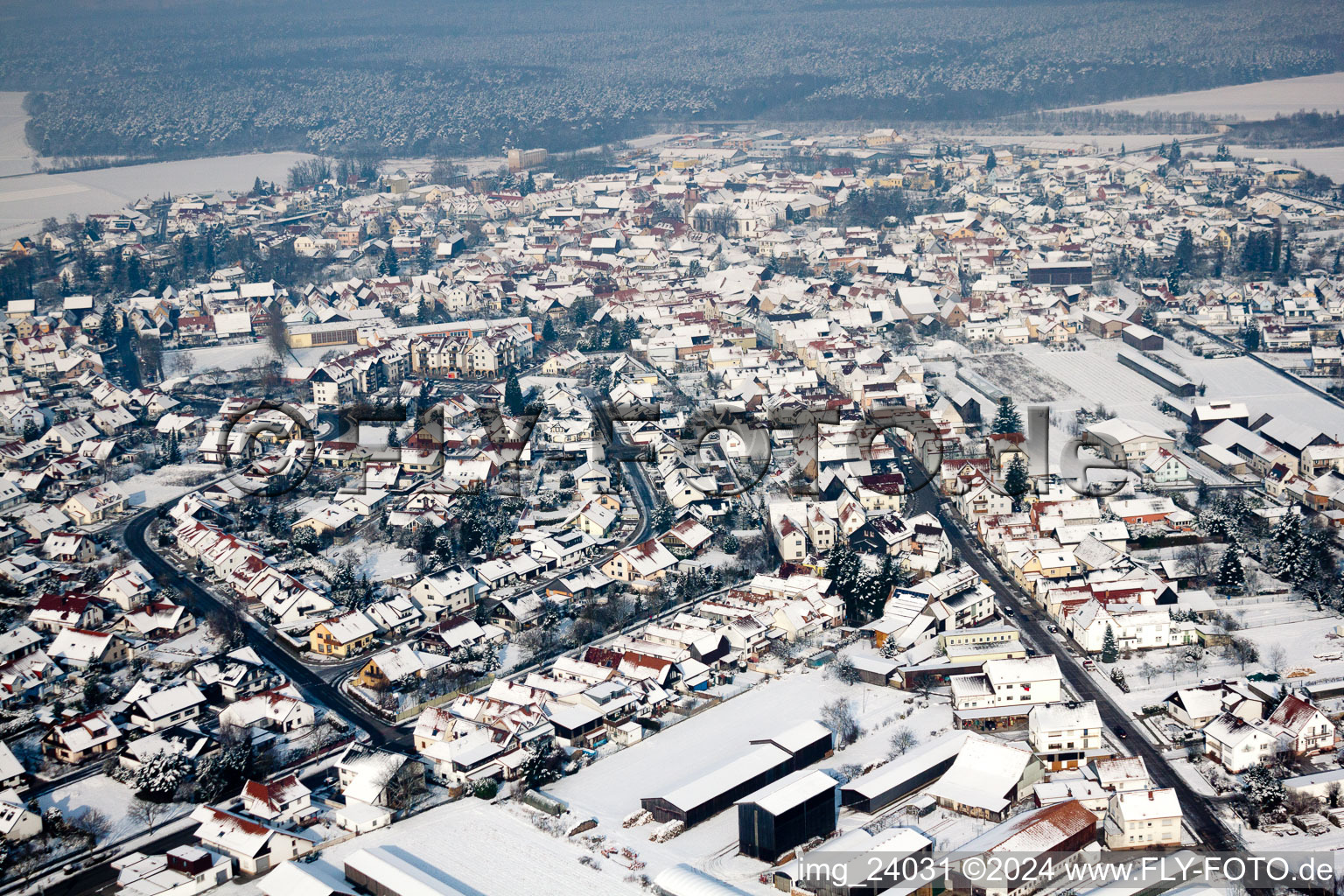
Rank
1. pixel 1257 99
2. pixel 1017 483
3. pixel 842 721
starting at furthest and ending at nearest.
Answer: pixel 1257 99 → pixel 1017 483 → pixel 842 721

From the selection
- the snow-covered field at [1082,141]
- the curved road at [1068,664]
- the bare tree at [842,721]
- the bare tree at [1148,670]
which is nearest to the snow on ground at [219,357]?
the curved road at [1068,664]

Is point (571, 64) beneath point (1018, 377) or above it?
above

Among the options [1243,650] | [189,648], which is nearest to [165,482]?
→ [189,648]

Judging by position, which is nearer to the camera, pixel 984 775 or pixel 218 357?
pixel 984 775

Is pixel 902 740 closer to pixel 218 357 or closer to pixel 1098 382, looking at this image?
pixel 1098 382

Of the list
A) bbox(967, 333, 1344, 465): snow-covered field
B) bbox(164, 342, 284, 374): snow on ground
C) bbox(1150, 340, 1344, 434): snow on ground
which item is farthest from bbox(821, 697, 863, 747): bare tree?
bbox(164, 342, 284, 374): snow on ground

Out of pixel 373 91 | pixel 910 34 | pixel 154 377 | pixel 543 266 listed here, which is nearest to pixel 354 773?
pixel 154 377

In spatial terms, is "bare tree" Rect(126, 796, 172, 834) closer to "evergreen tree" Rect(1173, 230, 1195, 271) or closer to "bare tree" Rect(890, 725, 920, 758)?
"bare tree" Rect(890, 725, 920, 758)
